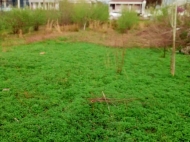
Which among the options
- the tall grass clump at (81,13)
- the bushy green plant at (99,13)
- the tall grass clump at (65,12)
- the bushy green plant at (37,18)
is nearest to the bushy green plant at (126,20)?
the bushy green plant at (99,13)

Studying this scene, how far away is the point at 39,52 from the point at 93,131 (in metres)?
5.03

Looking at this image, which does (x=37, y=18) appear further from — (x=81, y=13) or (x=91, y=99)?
(x=91, y=99)

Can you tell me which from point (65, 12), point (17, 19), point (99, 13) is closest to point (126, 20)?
point (99, 13)

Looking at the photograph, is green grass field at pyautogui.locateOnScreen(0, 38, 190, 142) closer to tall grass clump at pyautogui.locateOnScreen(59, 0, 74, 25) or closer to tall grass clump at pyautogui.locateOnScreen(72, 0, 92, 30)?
tall grass clump at pyautogui.locateOnScreen(72, 0, 92, 30)

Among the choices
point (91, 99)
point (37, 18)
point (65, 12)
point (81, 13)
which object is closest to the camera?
point (91, 99)

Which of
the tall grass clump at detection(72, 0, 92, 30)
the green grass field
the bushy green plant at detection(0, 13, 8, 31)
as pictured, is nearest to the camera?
the green grass field

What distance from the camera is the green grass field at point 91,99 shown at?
3.07 metres

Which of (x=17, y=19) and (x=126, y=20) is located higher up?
(x=126, y=20)

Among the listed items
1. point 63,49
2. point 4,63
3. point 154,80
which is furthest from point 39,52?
point 154,80

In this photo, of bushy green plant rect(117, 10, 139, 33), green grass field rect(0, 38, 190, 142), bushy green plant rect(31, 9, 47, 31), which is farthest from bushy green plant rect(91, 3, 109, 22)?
green grass field rect(0, 38, 190, 142)

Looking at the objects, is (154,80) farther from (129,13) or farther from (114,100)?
(129,13)

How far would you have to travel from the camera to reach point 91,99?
398 cm

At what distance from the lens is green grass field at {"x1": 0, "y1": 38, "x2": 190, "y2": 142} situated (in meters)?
3.07

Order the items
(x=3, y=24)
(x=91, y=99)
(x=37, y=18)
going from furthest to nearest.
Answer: (x=37, y=18) → (x=3, y=24) → (x=91, y=99)
